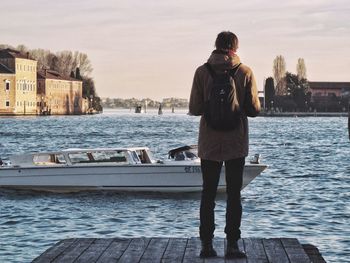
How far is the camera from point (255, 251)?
8242 millimetres

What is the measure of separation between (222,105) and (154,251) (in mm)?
1625

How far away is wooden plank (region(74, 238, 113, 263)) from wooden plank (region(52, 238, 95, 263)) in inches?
1.8

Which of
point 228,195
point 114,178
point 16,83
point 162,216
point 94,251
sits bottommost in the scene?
point 162,216

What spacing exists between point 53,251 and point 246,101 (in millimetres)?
2277

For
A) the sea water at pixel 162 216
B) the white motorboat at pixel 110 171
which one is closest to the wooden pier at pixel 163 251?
the sea water at pixel 162 216

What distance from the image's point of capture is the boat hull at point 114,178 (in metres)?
23.1

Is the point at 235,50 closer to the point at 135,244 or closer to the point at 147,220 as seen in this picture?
the point at 135,244

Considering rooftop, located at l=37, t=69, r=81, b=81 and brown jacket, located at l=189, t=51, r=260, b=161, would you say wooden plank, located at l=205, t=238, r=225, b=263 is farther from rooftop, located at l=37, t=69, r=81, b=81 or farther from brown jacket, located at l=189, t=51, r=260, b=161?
rooftop, located at l=37, t=69, r=81, b=81

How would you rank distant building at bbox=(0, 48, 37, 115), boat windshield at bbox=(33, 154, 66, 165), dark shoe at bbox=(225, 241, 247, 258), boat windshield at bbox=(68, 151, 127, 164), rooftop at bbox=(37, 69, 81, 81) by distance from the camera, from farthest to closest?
rooftop at bbox=(37, 69, 81, 81), distant building at bbox=(0, 48, 37, 115), boat windshield at bbox=(33, 154, 66, 165), boat windshield at bbox=(68, 151, 127, 164), dark shoe at bbox=(225, 241, 247, 258)

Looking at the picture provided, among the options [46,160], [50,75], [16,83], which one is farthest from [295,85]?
[46,160]

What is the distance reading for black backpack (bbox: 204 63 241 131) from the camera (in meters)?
7.54

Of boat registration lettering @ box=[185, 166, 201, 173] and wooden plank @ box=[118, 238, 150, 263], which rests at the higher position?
wooden plank @ box=[118, 238, 150, 263]

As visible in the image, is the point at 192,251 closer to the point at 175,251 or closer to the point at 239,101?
the point at 175,251

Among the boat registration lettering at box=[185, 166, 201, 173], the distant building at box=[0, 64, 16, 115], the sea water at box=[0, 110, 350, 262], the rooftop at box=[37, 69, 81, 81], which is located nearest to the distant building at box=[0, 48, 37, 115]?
the distant building at box=[0, 64, 16, 115]
